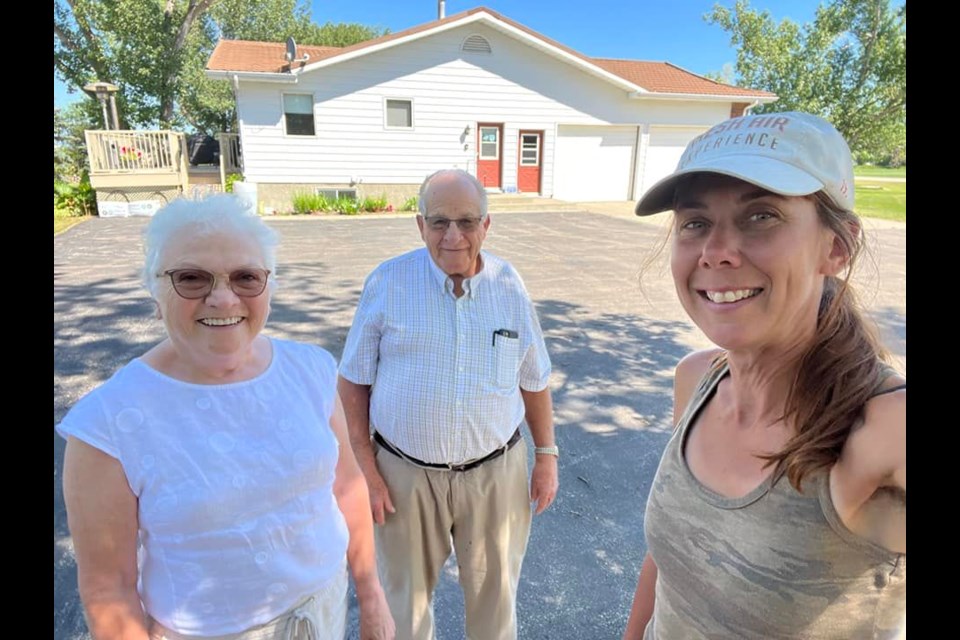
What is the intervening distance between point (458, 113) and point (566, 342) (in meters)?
13.0

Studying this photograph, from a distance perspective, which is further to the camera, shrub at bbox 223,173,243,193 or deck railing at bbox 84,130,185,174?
shrub at bbox 223,173,243,193

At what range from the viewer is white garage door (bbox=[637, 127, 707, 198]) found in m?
18.3

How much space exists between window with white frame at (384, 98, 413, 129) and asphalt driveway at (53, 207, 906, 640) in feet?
17.7

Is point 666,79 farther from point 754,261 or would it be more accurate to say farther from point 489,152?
point 754,261

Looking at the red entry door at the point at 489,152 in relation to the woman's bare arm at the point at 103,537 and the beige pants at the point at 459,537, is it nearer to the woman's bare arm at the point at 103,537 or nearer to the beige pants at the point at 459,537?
the beige pants at the point at 459,537

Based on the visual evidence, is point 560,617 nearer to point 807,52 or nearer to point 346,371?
point 346,371

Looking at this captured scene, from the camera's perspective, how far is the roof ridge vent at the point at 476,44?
53.3 ft

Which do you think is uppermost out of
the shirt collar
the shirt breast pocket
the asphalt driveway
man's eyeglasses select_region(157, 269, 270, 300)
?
man's eyeglasses select_region(157, 269, 270, 300)

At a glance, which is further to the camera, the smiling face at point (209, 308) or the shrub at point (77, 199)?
the shrub at point (77, 199)

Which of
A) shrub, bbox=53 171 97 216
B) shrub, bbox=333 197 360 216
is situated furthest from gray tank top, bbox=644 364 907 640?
shrub, bbox=53 171 97 216

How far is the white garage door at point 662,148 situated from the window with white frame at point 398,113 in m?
8.01

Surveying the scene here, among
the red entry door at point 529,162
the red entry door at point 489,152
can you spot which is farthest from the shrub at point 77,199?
the red entry door at point 529,162

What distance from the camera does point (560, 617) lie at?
7.47 feet

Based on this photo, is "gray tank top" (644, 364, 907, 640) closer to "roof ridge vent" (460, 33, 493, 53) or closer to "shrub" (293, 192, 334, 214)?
"shrub" (293, 192, 334, 214)
